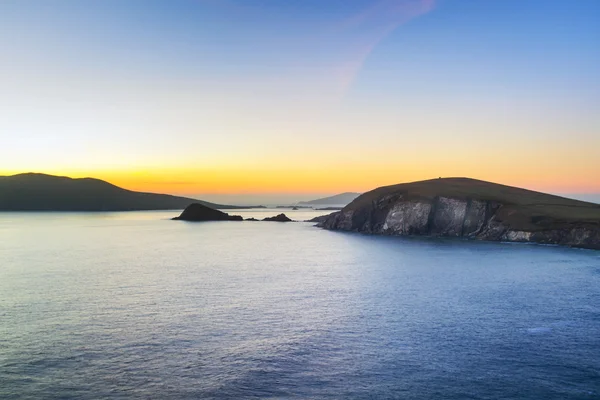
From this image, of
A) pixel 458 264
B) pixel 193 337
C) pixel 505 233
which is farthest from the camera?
pixel 505 233

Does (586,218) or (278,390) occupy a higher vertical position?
(586,218)

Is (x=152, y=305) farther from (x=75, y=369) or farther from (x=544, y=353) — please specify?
(x=544, y=353)

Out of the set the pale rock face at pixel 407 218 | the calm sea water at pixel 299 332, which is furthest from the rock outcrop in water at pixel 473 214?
the calm sea water at pixel 299 332

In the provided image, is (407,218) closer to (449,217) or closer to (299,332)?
(449,217)

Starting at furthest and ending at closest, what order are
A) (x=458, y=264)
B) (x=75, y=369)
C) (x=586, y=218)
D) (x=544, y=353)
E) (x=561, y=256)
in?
(x=586, y=218) → (x=561, y=256) → (x=458, y=264) → (x=544, y=353) → (x=75, y=369)

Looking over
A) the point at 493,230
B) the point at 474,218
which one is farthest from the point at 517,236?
the point at 474,218

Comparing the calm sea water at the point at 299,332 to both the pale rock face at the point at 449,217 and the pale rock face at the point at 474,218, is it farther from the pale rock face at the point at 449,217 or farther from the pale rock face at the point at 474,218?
the pale rock face at the point at 449,217

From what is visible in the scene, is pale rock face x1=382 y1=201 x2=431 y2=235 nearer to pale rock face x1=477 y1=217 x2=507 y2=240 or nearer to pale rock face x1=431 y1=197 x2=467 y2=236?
pale rock face x1=431 y1=197 x2=467 y2=236

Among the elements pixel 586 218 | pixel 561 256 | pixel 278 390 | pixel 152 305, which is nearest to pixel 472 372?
pixel 278 390

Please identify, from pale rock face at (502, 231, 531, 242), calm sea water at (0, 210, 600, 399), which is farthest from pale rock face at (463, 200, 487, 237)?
calm sea water at (0, 210, 600, 399)
